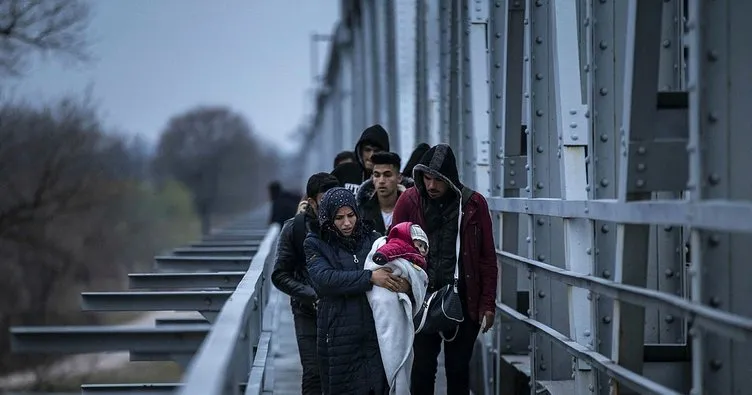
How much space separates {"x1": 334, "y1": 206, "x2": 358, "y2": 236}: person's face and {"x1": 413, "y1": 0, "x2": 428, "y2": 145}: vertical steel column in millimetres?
9887

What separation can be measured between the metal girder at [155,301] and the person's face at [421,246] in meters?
1.43

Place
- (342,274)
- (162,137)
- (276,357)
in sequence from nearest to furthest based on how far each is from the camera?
(342,274) → (276,357) → (162,137)

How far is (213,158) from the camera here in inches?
5064

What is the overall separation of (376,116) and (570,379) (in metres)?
19.8

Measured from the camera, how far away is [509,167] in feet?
33.4

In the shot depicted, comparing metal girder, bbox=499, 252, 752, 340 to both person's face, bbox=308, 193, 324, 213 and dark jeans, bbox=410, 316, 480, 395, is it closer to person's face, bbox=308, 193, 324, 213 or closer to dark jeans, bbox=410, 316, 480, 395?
dark jeans, bbox=410, 316, 480, 395

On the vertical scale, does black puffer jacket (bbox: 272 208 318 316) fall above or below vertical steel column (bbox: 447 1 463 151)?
below

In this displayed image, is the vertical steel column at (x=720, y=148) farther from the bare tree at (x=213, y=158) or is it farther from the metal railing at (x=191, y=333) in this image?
the bare tree at (x=213, y=158)

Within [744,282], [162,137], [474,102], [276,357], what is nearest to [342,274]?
[744,282]

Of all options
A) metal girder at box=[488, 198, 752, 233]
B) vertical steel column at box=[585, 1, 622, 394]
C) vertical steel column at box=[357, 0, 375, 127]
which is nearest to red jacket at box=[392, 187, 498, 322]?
metal girder at box=[488, 198, 752, 233]

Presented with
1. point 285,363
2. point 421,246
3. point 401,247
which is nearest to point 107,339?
point 401,247

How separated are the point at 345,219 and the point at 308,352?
146cm

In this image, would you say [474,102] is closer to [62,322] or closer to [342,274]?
[342,274]

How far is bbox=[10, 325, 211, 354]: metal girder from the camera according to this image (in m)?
6.45
